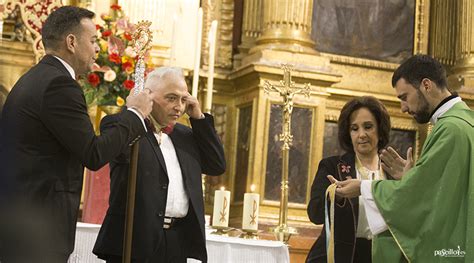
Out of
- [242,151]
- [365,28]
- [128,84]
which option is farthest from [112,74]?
[365,28]

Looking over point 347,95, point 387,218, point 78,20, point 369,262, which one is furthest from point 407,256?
point 347,95

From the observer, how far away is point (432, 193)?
12.4ft

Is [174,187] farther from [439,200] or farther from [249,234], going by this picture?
[249,234]

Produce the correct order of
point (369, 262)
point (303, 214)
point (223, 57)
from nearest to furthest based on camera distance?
point (369, 262), point (303, 214), point (223, 57)

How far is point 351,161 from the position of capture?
465cm

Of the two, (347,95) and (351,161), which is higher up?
(347,95)

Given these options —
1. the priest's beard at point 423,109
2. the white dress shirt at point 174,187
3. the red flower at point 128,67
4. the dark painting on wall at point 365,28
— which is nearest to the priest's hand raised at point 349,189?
the priest's beard at point 423,109

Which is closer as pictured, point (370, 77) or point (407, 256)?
point (407, 256)

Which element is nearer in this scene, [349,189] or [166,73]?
[349,189]

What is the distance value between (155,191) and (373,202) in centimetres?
98

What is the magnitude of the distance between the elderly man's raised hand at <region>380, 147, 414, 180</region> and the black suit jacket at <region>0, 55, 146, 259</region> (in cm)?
153

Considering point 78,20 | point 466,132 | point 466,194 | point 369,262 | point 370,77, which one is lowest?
point 369,262

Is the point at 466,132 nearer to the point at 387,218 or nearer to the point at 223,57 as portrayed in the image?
the point at 387,218

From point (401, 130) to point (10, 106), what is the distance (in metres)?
6.37
